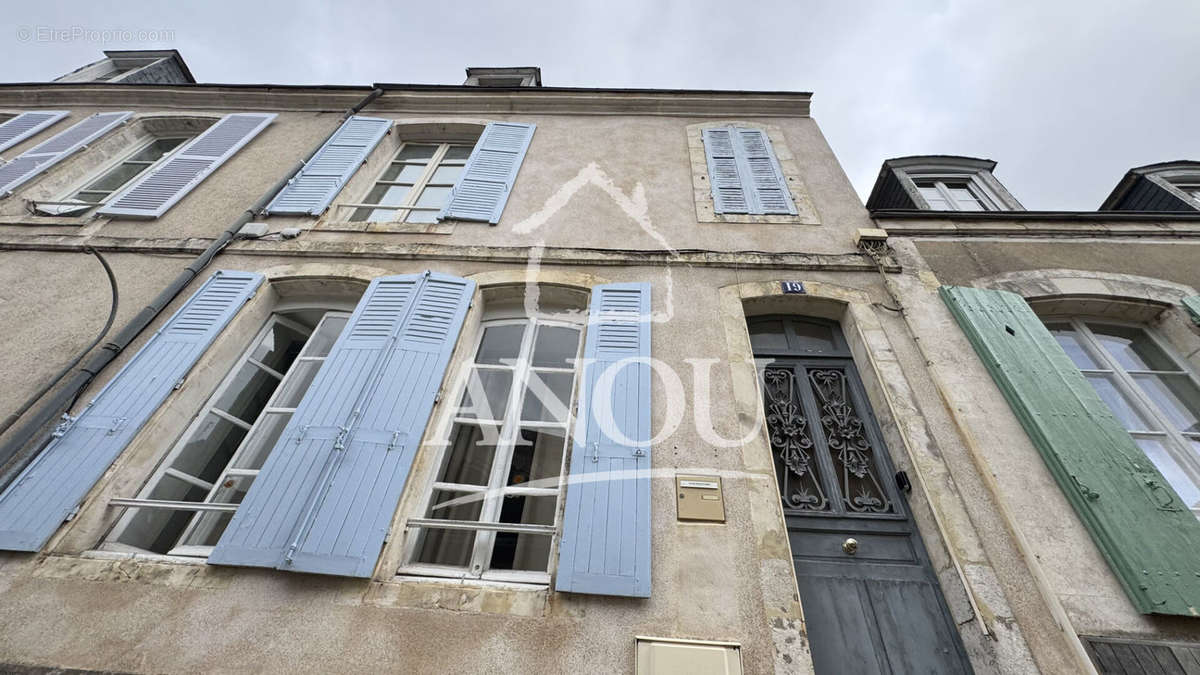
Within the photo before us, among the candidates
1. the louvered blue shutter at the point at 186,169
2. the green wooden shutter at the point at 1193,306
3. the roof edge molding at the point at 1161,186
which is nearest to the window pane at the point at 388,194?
the louvered blue shutter at the point at 186,169

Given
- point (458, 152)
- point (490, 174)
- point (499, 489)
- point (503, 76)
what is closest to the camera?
point (499, 489)

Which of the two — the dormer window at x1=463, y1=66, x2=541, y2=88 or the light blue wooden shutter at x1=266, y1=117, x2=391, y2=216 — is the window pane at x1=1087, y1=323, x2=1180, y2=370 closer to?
the light blue wooden shutter at x1=266, y1=117, x2=391, y2=216

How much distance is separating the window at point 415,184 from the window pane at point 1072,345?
514cm

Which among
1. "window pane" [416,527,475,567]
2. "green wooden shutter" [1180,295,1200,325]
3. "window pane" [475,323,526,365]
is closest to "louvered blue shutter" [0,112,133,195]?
"window pane" [475,323,526,365]

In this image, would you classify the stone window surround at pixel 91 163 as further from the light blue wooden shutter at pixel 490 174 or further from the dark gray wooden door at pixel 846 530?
the dark gray wooden door at pixel 846 530

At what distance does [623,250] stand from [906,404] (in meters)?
2.22

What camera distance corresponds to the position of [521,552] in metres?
2.55

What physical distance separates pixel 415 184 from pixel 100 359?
288 centimetres

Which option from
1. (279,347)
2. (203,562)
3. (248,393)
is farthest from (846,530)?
(279,347)

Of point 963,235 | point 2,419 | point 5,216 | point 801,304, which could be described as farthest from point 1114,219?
point 5,216

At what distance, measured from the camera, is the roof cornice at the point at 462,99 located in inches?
231

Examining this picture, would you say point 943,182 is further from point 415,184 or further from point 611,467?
point 415,184

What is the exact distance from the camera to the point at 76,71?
24.1 feet

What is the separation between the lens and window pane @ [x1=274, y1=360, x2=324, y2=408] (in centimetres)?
318
